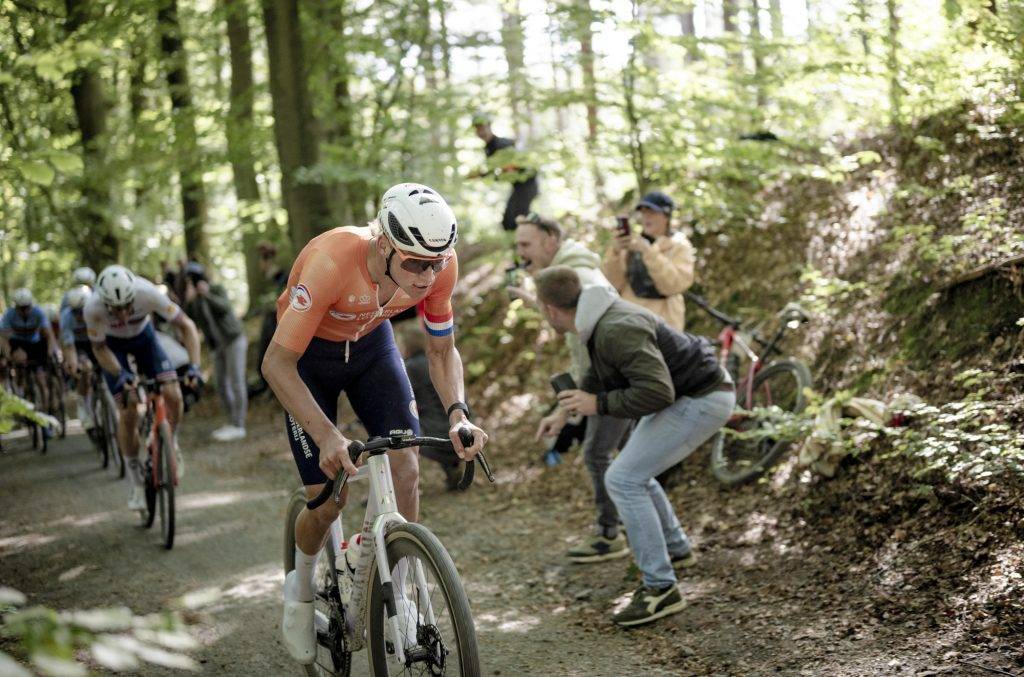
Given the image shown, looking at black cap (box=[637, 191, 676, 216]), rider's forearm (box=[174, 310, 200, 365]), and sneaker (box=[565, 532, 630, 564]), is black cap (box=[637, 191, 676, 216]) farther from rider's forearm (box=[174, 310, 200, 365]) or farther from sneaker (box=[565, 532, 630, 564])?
rider's forearm (box=[174, 310, 200, 365])

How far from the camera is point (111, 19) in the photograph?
10164mm

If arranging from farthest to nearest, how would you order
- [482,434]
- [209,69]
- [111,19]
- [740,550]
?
[209,69] → [111,19] → [740,550] → [482,434]

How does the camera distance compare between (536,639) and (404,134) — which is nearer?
(536,639)

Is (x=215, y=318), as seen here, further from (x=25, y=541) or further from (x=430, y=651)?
(x=430, y=651)

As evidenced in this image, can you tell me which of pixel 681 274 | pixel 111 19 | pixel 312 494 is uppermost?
pixel 111 19

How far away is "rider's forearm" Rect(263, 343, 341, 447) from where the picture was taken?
3.80 metres

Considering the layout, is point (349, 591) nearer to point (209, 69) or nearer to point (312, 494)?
point (312, 494)

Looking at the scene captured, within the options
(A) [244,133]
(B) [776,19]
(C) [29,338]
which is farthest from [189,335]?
(A) [244,133]

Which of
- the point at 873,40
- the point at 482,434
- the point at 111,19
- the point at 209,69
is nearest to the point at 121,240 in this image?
the point at 209,69

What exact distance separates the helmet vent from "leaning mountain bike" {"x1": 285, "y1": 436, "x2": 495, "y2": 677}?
819mm

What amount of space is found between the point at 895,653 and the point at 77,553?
6707 mm

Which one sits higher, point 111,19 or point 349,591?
point 111,19

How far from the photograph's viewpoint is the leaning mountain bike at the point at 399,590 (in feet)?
11.4

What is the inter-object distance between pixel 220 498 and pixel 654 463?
19.4 feet
